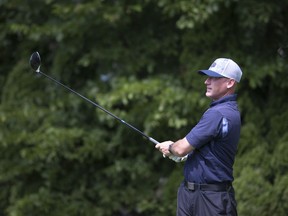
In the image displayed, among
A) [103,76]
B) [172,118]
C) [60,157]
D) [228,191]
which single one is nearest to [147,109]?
[172,118]

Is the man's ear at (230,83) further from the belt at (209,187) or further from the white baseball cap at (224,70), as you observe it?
the belt at (209,187)

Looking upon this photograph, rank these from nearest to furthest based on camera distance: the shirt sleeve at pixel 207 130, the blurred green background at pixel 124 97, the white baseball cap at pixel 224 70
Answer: the shirt sleeve at pixel 207 130 < the white baseball cap at pixel 224 70 < the blurred green background at pixel 124 97

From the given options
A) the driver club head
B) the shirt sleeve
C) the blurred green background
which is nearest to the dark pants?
the shirt sleeve

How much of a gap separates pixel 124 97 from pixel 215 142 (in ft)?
8.15

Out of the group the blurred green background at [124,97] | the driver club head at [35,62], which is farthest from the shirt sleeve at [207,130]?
the blurred green background at [124,97]

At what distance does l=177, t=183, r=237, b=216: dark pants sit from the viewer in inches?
165

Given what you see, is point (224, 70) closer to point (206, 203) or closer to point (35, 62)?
point (206, 203)

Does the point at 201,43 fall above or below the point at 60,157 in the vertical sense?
above

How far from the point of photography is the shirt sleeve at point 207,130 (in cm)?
405

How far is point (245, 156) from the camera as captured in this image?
613 cm

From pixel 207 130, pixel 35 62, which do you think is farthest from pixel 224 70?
pixel 35 62

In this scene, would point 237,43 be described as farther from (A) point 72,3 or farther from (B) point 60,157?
(B) point 60,157

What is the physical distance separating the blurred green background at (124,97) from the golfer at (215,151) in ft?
5.68

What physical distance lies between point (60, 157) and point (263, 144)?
2.23m
